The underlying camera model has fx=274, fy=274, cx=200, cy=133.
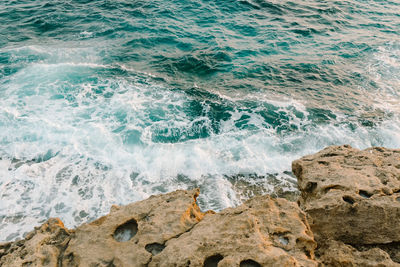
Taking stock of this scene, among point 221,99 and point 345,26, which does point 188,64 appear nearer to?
point 221,99

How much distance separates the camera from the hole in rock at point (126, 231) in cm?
381

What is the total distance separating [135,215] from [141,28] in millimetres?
13568

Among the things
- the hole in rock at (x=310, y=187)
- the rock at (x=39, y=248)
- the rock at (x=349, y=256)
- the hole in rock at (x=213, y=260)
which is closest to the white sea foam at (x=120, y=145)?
the rock at (x=39, y=248)

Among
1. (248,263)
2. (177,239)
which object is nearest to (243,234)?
(248,263)

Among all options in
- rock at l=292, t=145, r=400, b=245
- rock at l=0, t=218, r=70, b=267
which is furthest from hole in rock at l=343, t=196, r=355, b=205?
rock at l=0, t=218, r=70, b=267

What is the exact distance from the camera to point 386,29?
1609 centimetres

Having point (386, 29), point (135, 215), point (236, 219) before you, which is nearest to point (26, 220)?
point (135, 215)

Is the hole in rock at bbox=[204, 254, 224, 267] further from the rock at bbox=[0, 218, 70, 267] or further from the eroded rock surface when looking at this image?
the rock at bbox=[0, 218, 70, 267]

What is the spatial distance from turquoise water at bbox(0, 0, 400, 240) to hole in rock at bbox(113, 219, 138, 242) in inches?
95.7

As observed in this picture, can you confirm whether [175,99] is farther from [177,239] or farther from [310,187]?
[177,239]

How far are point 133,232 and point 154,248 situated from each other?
489 millimetres

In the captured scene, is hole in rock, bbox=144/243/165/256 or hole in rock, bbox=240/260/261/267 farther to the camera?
hole in rock, bbox=144/243/165/256

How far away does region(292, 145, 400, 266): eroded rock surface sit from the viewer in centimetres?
368

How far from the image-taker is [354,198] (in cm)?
410
